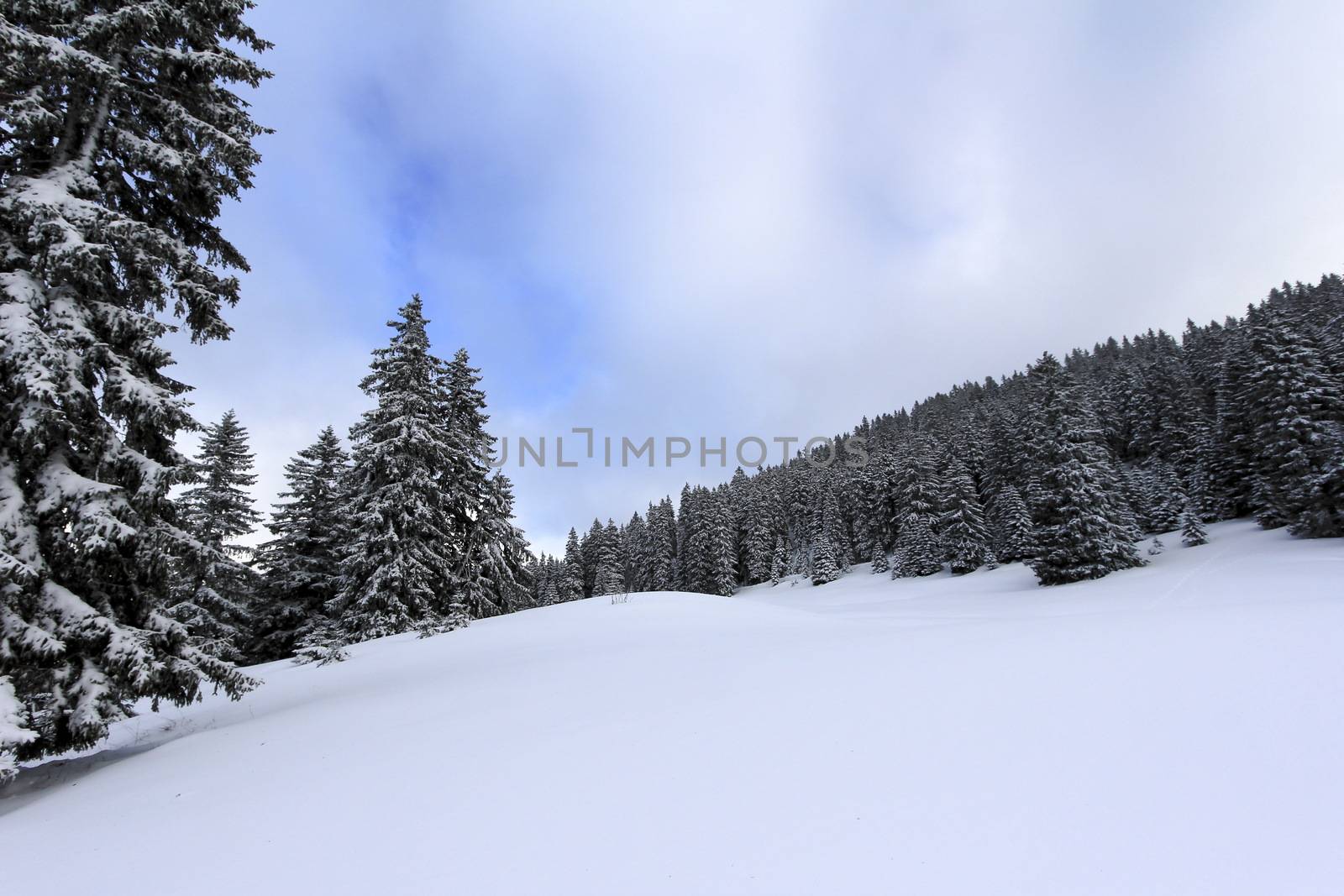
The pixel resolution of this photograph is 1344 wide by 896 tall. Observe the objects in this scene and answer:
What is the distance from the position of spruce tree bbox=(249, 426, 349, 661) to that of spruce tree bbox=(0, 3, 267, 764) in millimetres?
17659

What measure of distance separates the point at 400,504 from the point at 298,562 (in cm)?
967

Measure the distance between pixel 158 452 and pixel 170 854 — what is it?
20.2 ft

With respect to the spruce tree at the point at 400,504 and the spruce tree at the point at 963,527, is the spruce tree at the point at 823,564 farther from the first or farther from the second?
the spruce tree at the point at 400,504

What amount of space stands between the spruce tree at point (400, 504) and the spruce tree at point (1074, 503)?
28.4 meters

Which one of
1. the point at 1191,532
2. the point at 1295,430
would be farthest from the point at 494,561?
the point at 1295,430

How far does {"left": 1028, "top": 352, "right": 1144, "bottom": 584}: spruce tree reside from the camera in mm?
25547

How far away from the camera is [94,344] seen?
689 centimetres

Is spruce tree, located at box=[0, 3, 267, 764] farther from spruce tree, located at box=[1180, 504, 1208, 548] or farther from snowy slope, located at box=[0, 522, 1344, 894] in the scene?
spruce tree, located at box=[1180, 504, 1208, 548]

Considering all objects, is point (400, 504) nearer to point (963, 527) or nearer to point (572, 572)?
point (963, 527)

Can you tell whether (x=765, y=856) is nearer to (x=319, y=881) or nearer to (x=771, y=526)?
(x=319, y=881)

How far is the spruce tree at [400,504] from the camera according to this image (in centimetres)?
1925

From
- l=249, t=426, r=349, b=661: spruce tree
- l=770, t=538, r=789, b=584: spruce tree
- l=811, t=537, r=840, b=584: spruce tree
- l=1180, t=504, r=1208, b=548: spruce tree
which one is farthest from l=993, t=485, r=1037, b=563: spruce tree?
l=249, t=426, r=349, b=661: spruce tree

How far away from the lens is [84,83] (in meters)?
7.37

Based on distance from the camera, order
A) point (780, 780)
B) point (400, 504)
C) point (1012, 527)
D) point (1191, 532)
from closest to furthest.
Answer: point (780, 780) → point (400, 504) → point (1191, 532) → point (1012, 527)
